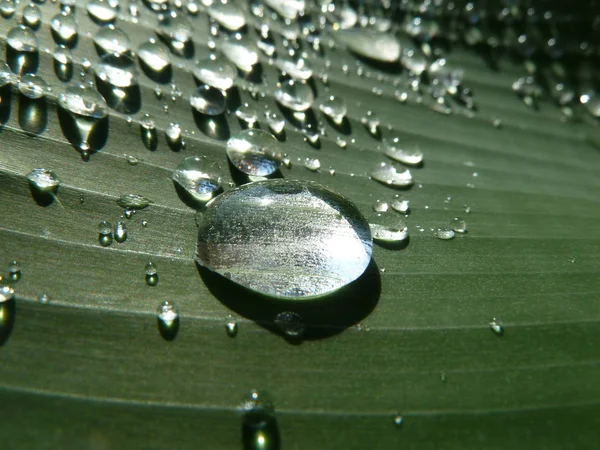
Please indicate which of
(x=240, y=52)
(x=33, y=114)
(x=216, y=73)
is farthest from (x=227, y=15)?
(x=33, y=114)

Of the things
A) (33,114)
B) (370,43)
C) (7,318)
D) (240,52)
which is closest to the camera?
(7,318)

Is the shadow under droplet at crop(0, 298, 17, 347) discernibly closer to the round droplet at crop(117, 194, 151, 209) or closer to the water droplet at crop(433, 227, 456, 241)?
the round droplet at crop(117, 194, 151, 209)

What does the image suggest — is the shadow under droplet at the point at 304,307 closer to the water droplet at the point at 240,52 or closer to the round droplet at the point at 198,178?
the round droplet at the point at 198,178

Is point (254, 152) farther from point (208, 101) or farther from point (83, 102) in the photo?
point (83, 102)

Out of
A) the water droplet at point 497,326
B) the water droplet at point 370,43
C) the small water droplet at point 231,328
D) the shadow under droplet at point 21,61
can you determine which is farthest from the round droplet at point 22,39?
the water droplet at point 497,326

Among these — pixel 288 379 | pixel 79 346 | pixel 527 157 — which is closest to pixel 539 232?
pixel 527 157

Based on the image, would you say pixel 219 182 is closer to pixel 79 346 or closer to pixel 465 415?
pixel 79 346

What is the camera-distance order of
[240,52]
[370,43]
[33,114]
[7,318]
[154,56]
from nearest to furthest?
[7,318] → [33,114] → [154,56] → [240,52] → [370,43]
